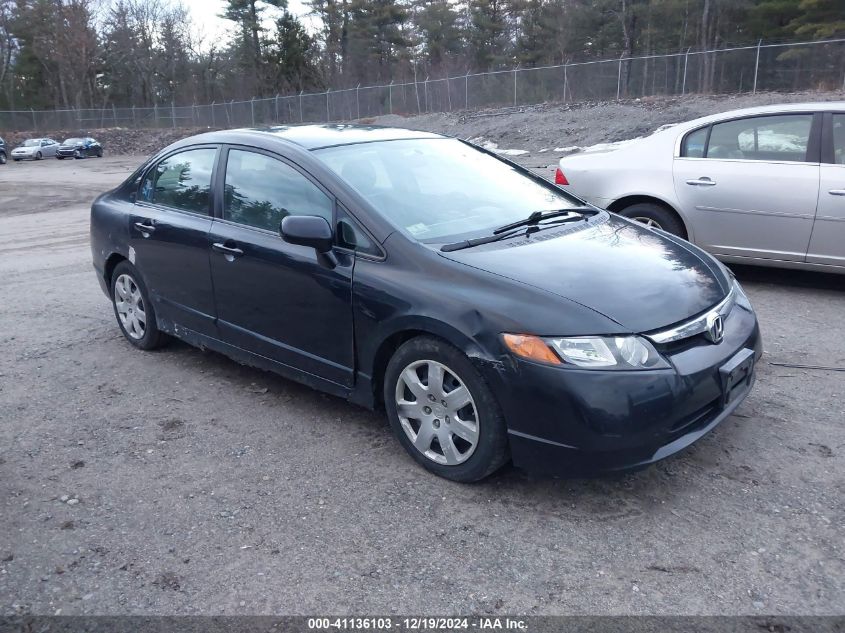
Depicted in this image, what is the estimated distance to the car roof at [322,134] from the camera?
14.4 feet

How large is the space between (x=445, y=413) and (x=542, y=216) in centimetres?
140

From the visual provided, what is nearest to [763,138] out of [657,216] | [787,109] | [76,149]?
[787,109]

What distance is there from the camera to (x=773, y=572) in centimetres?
279

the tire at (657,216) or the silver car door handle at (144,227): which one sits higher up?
the silver car door handle at (144,227)

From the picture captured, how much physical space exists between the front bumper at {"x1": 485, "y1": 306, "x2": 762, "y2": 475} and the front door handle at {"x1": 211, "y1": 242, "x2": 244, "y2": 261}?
1853 millimetres

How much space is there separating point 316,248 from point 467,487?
1389 millimetres

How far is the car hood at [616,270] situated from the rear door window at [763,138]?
264cm

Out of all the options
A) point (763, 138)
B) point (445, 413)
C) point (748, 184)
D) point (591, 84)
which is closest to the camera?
point (445, 413)

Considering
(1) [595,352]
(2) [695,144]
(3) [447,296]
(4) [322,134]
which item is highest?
(4) [322,134]

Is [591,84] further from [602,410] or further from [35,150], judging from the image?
[602,410]

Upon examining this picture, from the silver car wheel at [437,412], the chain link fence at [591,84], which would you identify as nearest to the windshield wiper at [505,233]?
the silver car wheel at [437,412]

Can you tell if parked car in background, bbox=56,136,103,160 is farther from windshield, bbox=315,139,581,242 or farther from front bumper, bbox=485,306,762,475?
front bumper, bbox=485,306,762,475

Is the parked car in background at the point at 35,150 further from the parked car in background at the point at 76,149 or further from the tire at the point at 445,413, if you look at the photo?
the tire at the point at 445,413

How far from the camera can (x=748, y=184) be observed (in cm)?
620
